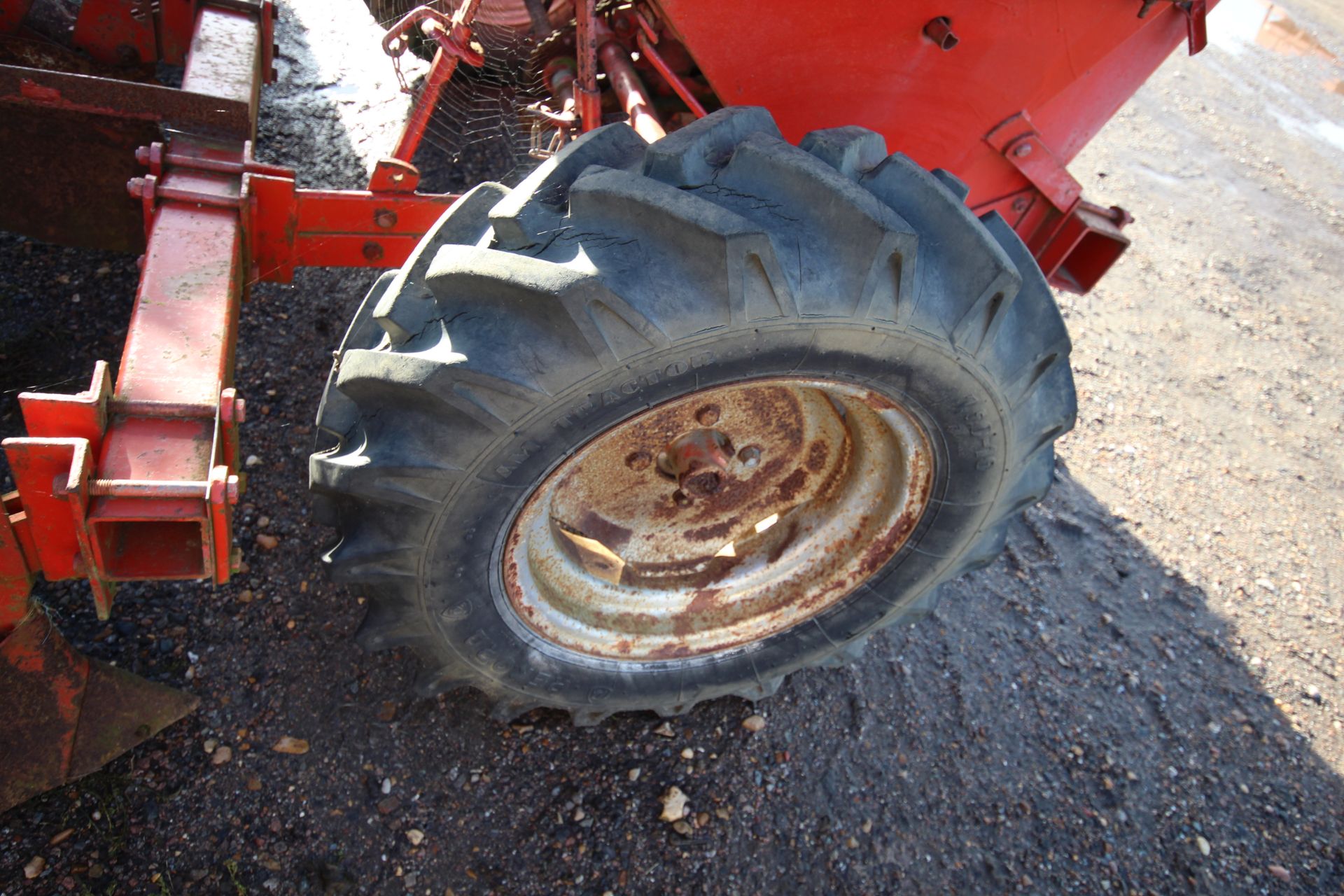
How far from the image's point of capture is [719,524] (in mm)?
2539

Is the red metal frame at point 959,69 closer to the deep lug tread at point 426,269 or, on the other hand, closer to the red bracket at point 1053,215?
the red bracket at point 1053,215

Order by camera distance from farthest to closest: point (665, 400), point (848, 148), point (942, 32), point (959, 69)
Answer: point (959, 69)
point (942, 32)
point (848, 148)
point (665, 400)

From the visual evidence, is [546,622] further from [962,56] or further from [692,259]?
[962,56]

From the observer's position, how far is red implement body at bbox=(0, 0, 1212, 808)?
5.38ft

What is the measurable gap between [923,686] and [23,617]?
2.32m

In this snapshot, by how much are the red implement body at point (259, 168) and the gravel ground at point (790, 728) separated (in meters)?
0.27

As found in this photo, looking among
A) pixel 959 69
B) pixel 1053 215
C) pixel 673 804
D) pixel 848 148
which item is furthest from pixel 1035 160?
pixel 673 804

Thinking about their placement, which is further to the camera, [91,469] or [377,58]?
[377,58]

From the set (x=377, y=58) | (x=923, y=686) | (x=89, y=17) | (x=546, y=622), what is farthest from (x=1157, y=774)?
(x=377, y=58)

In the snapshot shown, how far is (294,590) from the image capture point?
2631 mm

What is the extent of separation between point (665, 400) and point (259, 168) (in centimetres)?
132

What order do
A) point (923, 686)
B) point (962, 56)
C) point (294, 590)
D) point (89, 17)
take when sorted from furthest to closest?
point (89, 17), point (923, 686), point (294, 590), point (962, 56)

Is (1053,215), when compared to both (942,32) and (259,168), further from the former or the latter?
(259,168)

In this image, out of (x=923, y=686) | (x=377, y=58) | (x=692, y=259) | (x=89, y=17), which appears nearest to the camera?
(x=692, y=259)
